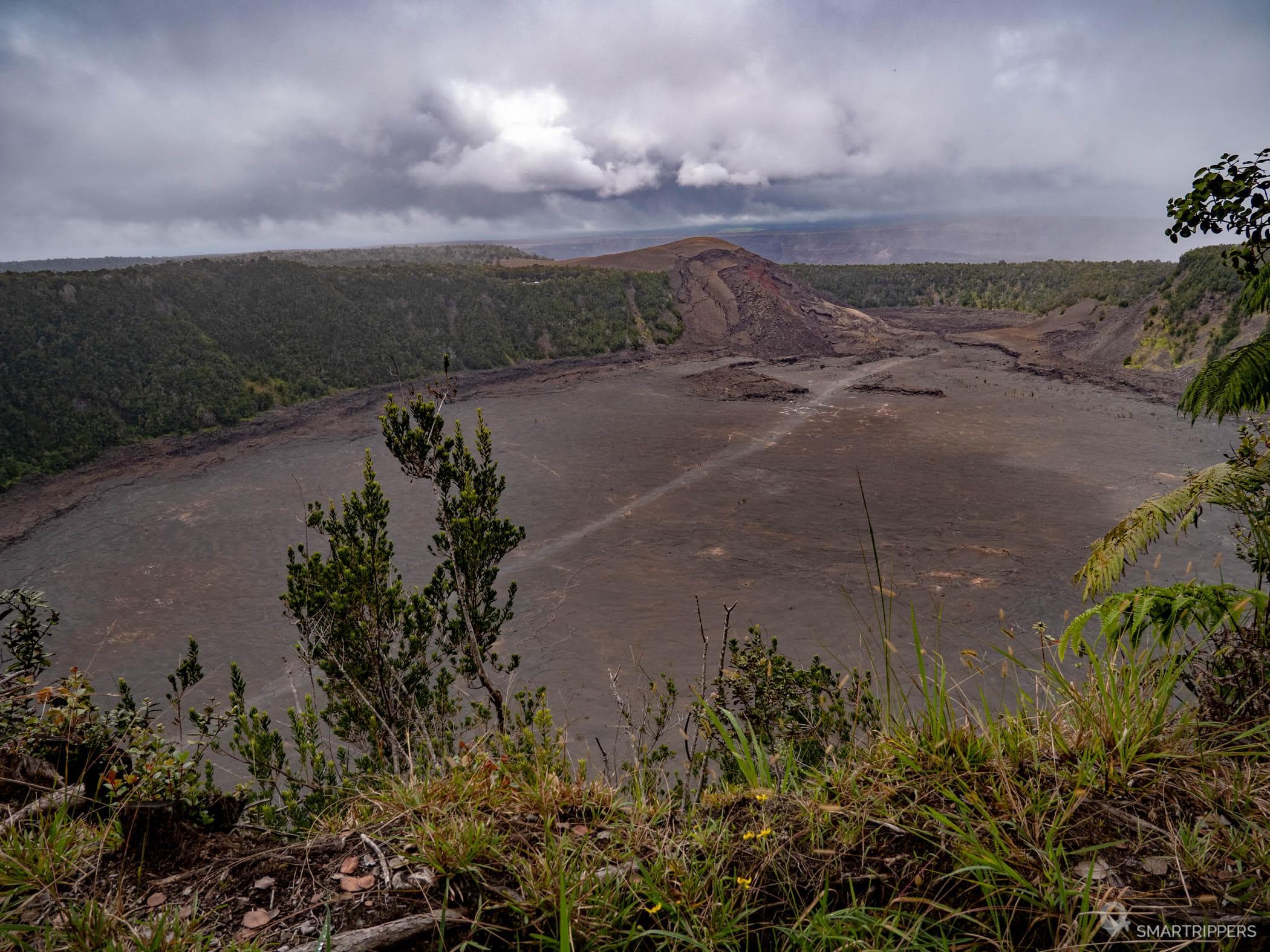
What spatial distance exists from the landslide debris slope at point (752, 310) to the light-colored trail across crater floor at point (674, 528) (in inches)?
647

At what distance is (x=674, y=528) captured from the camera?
18688 mm

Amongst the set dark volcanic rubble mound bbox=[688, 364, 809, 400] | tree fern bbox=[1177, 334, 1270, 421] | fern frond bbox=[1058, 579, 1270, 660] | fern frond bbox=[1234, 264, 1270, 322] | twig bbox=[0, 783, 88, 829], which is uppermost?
fern frond bbox=[1234, 264, 1270, 322]

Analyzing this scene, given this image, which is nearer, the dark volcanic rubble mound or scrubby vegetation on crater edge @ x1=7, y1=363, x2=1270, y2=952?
scrubby vegetation on crater edge @ x1=7, y1=363, x2=1270, y2=952

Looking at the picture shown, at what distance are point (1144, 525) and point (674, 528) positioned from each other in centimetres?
1373

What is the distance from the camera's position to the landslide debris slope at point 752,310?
156ft

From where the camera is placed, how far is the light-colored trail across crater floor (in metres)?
13.2

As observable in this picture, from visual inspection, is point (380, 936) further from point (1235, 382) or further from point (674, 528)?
point (674, 528)

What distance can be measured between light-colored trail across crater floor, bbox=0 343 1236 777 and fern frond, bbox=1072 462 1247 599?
A: 2062mm

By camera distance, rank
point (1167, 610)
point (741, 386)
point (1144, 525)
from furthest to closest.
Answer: point (741, 386), point (1144, 525), point (1167, 610)

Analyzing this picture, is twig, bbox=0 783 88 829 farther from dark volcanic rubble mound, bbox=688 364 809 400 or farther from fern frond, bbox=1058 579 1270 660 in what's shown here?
dark volcanic rubble mound, bbox=688 364 809 400

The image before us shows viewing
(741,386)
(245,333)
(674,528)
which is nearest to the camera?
(674,528)

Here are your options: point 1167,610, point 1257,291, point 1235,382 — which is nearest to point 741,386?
point 1235,382

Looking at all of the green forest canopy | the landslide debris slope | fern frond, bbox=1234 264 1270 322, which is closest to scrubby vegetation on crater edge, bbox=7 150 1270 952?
fern frond, bbox=1234 264 1270 322

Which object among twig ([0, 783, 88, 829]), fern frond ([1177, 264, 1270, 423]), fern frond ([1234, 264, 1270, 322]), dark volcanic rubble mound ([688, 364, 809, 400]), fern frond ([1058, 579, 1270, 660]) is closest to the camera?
twig ([0, 783, 88, 829])
